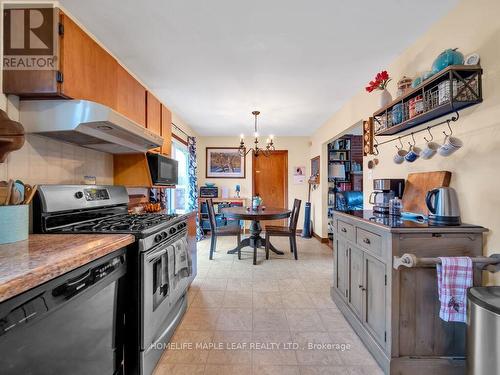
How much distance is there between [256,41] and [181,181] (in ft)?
10.3

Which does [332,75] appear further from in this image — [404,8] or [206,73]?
[206,73]

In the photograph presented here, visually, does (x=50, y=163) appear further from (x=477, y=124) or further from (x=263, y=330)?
(x=477, y=124)

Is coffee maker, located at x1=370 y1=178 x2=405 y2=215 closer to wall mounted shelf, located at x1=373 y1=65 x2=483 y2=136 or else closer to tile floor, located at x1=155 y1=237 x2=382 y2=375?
wall mounted shelf, located at x1=373 y1=65 x2=483 y2=136

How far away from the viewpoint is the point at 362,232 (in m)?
1.78

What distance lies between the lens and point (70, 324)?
955 mm

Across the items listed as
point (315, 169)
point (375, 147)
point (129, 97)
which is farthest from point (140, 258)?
point (315, 169)

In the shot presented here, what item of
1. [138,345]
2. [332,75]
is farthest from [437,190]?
[138,345]

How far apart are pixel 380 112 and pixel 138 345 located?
99.8 inches

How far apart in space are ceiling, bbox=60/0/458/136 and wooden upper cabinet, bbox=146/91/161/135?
308 mm

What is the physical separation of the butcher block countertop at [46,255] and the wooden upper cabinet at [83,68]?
2.70 ft

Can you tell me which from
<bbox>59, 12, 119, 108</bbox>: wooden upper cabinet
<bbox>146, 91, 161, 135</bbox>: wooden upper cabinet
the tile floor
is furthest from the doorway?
<bbox>59, 12, 119, 108</bbox>: wooden upper cabinet

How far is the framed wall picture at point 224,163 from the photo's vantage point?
18.9 ft

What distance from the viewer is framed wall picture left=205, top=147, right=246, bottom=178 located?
18.9 ft

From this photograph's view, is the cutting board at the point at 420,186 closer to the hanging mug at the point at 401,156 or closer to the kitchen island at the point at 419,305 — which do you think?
the hanging mug at the point at 401,156
